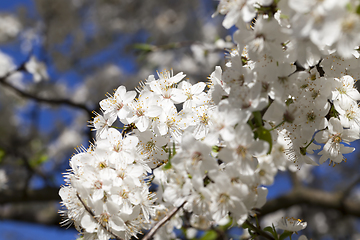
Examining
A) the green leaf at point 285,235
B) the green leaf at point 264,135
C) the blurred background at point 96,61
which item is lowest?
the green leaf at point 285,235

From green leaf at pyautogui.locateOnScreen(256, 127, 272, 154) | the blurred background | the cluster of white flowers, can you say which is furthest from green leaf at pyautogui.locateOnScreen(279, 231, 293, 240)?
the blurred background

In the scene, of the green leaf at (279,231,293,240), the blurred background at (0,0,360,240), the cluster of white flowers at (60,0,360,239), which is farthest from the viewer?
the blurred background at (0,0,360,240)

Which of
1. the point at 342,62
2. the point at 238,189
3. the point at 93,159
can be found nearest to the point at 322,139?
the point at 342,62

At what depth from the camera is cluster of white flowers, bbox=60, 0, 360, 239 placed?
78cm

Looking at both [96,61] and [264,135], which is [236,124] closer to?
[264,135]

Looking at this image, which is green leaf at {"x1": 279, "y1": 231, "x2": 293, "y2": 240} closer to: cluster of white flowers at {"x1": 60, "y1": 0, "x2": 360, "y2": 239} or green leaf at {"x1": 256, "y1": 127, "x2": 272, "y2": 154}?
cluster of white flowers at {"x1": 60, "y1": 0, "x2": 360, "y2": 239}

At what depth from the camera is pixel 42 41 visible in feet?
18.0

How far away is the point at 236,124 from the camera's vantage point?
0.83m

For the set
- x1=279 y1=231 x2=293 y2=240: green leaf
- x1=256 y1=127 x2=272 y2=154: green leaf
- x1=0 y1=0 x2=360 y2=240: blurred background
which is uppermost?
x1=0 y1=0 x2=360 y2=240: blurred background

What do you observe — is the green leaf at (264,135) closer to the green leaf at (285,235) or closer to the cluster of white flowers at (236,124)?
the cluster of white flowers at (236,124)

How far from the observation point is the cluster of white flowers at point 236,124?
2.56ft


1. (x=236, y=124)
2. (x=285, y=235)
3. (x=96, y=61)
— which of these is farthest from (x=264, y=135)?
(x=96, y=61)

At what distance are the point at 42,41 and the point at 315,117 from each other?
5.75 meters

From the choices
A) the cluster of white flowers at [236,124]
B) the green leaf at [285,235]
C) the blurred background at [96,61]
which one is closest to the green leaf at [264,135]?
the cluster of white flowers at [236,124]
